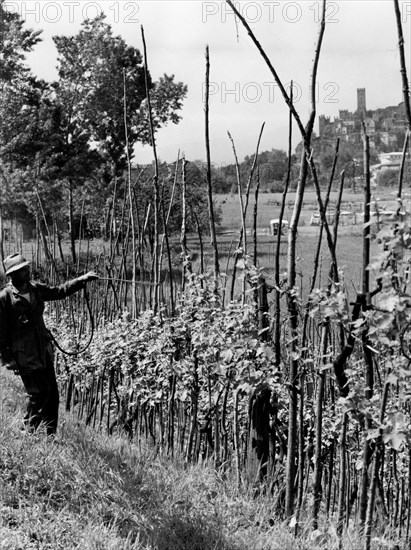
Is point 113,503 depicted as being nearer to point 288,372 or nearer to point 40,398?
point 40,398

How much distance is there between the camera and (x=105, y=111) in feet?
89.0

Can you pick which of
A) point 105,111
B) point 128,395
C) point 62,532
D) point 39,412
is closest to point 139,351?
point 128,395

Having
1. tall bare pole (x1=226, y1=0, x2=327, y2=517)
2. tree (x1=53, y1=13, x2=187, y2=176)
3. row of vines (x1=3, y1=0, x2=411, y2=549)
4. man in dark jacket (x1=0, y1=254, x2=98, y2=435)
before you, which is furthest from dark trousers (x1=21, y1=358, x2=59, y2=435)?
tree (x1=53, y1=13, x2=187, y2=176)

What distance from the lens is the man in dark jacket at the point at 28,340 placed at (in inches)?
241

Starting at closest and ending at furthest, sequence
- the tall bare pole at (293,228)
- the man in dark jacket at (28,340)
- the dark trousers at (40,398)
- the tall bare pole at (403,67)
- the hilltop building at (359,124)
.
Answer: the tall bare pole at (403,67), the tall bare pole at (293,228), the hilltop building at (359,124), the man in dark jacket at (28,340), the dark trousers at (40,398)

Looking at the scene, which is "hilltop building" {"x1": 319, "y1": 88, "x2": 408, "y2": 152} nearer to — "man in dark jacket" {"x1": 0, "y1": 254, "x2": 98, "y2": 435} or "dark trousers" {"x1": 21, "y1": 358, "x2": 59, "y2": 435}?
"man in dark jacket" {"x1": 0, "y1": 254, "x2": 98, "y2": 435}

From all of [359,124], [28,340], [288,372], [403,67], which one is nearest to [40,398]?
[28,340]

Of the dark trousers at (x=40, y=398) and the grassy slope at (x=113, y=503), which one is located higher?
the dark trousers at (x=40, y=398)

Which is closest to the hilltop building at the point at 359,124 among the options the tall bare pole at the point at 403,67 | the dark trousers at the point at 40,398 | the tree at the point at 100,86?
the tall bare pole at the point at 403,67

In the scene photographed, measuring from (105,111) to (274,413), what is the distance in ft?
75.0

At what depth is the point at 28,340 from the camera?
6176mm

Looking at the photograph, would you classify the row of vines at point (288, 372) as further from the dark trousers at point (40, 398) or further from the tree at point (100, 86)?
the tree at point (100, 86)

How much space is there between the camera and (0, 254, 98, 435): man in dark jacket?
6.13 metres

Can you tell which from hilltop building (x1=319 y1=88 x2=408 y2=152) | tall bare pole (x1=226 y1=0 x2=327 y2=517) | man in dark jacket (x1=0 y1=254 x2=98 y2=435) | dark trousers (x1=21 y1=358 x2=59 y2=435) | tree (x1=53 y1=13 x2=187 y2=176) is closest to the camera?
tall bare pole (x1=226 y1=0 x2=327 y2=517)
